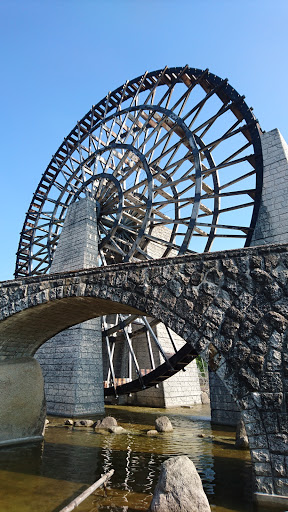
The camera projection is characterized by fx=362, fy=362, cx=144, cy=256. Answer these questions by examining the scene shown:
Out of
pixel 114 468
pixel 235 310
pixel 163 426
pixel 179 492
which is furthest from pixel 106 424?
pixel 235 310

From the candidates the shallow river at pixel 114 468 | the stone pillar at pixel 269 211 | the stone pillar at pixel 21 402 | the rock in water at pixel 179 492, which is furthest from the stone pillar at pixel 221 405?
the rock in water at pixel 179 492

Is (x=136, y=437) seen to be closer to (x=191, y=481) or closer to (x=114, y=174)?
(x=191, y=481)

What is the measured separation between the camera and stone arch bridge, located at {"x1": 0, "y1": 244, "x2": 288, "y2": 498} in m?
3.89

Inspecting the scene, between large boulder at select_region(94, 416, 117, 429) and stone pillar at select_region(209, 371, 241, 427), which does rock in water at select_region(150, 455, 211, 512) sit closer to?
large boulder at select_region(94, 416, 117, 429)

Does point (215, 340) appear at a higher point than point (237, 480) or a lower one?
higher

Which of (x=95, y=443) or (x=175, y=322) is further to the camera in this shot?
(x=95, y=443)

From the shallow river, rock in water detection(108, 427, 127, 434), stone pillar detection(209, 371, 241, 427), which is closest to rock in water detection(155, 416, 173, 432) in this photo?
the shallow river

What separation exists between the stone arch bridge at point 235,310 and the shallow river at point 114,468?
0.75m

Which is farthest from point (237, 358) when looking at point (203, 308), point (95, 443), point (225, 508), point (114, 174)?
point (114, 174)

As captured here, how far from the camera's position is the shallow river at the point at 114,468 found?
162 inches

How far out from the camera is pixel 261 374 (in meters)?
4.07

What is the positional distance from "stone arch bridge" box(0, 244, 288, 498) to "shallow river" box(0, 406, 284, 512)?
753mm

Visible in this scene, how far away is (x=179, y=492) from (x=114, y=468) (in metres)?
2.09

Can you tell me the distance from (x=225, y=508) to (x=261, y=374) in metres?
1.48
